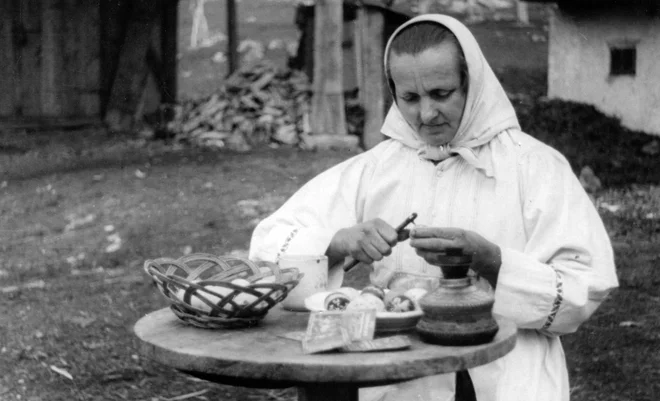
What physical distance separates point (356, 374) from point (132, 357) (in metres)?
3.27

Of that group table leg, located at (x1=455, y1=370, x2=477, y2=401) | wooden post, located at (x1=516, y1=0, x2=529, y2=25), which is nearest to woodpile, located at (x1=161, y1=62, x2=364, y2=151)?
table leg, located at (x1=455, y1=370, x2=477, y2=401)

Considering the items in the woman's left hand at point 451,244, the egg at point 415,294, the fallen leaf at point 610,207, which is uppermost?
the woman's left hand at point 451,244

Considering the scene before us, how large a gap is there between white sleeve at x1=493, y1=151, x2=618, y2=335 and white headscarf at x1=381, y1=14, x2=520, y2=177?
0.13 meters

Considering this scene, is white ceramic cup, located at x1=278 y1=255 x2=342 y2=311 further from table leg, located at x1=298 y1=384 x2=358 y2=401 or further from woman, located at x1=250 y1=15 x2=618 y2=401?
table leg, located at x1=298 y1=384 x2=358 y2=401

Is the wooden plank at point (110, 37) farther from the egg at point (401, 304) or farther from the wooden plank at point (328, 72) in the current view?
the egg at point (401, 304)

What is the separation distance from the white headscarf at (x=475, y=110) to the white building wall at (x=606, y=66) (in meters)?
9.00

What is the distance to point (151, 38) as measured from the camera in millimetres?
13719

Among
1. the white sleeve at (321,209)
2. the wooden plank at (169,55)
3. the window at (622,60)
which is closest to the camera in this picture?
the white sleeve at (321,209)

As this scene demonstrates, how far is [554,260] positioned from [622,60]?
10.4m

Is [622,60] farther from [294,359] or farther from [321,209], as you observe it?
[294,359]

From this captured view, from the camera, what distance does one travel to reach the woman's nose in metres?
3.00

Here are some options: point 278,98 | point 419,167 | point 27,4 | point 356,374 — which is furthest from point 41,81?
point 356,374

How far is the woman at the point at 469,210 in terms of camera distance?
111 inches

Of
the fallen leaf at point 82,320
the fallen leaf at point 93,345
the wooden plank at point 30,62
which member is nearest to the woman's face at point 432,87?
the fallen leaf at point 93,345
